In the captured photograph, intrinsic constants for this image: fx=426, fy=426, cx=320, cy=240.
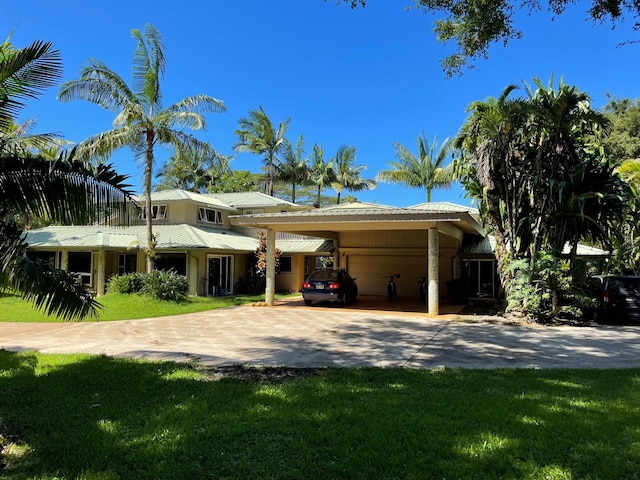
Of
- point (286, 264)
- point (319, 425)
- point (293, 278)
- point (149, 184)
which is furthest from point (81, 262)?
point (319, 425)

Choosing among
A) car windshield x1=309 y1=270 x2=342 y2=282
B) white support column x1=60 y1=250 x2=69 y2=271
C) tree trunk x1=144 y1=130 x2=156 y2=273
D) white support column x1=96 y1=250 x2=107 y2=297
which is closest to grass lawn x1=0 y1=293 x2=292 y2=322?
tree trunk x1=144 y1=130 x2=156 y2=273

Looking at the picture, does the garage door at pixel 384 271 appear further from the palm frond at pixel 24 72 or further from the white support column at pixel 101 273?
the palm frond at pixel 24 72

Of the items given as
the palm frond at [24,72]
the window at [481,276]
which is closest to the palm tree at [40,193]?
the palm frond at [24,72]

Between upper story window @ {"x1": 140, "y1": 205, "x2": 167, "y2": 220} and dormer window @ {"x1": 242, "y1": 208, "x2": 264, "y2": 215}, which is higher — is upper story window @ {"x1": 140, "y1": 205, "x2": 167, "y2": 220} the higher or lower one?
the lower one

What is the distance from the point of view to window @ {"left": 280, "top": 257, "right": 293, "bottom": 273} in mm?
26250

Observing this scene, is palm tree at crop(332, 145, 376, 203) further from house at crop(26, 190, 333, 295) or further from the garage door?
the garage door

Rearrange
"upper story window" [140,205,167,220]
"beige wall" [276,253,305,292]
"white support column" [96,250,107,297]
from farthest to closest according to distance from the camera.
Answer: "beige wall" [276,253,305,292], "upper story window" [140,205,167,220], "white support column" [96,250,107,297]

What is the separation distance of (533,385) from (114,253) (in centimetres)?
2281

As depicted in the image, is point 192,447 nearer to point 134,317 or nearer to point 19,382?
point 19,382

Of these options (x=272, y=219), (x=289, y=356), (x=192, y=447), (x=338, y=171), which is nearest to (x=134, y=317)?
(x=272, y=219)

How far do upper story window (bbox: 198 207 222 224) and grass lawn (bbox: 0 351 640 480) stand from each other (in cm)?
1878

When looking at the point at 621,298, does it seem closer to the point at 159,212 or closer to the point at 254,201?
the point at 254,201

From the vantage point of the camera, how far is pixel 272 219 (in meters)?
16.0

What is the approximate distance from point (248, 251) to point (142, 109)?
29.8 feet
